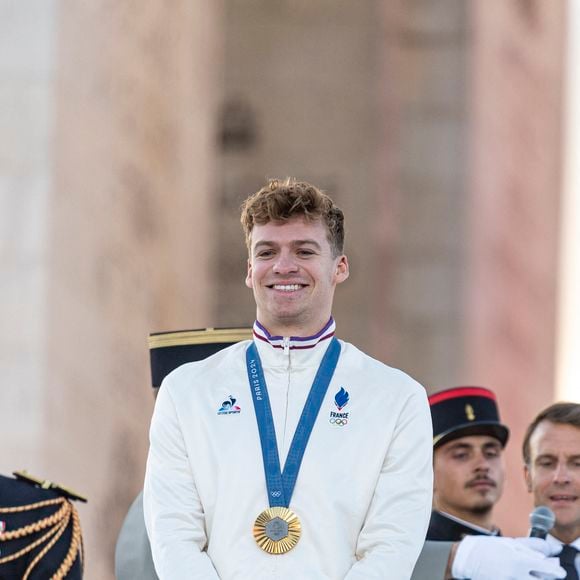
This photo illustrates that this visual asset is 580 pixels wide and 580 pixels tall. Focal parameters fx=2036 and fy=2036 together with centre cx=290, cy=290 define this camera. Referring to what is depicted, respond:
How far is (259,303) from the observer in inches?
191

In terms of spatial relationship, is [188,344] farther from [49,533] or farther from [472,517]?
[472,517]

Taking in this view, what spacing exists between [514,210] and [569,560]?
1084cm

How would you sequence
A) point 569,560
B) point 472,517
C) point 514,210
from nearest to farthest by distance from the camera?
1. point 569,560
2. point 472,517
3. point 514,210

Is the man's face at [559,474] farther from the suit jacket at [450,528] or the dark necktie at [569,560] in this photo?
the suit jacket at [450,528]

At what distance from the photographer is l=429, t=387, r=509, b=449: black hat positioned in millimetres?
6594

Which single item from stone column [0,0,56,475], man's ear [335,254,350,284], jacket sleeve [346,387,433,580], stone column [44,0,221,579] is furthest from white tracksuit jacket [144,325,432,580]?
stone column [44,0,221,579]

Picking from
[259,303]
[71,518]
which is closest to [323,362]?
[259,303]

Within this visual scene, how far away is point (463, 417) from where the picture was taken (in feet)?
21.7

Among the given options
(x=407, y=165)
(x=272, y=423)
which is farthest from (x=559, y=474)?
(x=407, y=165)

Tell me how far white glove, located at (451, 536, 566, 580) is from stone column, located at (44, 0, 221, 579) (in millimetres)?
4437

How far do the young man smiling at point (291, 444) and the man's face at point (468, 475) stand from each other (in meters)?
1.69

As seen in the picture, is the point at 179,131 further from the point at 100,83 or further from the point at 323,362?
the point at 323,362

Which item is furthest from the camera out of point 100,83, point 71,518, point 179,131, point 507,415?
point 507,415

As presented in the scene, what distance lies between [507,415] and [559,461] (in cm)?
1000
